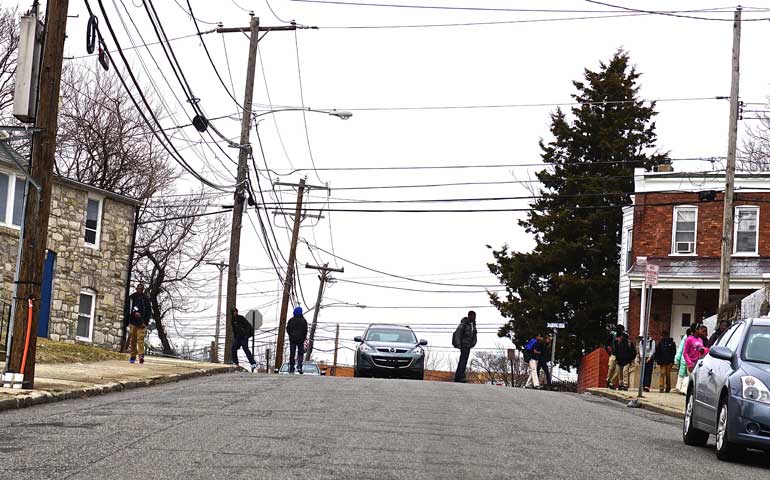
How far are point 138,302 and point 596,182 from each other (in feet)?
99.5

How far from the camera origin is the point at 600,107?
52.2 m

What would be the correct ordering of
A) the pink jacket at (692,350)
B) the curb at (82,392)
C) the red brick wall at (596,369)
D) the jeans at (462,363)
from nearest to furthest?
the curb at (82,392) → the pink jacket at (692,350) → the jeans at (462,363) → the red brick wall at (596,369)

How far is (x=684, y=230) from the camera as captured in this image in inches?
1684

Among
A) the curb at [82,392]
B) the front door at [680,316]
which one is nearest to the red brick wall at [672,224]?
the front door at [680,316]

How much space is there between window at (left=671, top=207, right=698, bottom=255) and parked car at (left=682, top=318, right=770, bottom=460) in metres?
29.3

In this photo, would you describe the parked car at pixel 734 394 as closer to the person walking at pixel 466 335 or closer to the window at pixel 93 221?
the person walking at pixel 466 335

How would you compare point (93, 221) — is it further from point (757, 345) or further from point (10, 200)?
point (757, 345)

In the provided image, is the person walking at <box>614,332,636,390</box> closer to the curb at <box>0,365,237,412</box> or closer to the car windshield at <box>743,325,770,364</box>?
the curb at <box>0,365,237,412</box>

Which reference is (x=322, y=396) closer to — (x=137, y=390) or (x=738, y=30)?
(x=137, y=390)

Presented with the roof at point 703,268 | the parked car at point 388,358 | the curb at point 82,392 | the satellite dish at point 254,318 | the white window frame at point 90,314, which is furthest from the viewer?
the roof at point 703,268

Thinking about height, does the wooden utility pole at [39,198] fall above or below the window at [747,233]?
below

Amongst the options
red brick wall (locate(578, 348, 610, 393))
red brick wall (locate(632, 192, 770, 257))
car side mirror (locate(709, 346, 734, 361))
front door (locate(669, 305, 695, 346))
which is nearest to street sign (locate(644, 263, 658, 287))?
car side mirror (locate(709, 346, 734, 361))

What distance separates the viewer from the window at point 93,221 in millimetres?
35969

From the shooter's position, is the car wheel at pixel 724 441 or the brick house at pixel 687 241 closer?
the car wheel at pixel 724 441
